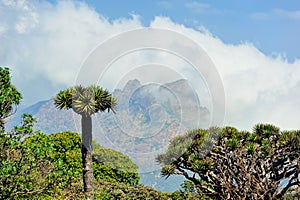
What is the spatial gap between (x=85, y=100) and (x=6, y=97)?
129 inches

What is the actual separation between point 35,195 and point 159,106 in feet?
13.6

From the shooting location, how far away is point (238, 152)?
45.3 feet

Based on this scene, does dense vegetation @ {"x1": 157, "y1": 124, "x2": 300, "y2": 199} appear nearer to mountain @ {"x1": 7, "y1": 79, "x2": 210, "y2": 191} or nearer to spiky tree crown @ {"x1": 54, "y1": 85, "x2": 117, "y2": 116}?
mountain @ {"x1": 7, "y1": 79, "x2": 210, "y2": 191}

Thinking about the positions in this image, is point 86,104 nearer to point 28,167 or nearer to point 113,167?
point 28,167

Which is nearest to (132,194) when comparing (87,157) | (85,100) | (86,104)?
(87,157)

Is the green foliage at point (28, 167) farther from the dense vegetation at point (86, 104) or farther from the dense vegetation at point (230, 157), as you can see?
the dense vegetation at point (230, 157)

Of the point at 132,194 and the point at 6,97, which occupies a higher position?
the point at 6,97

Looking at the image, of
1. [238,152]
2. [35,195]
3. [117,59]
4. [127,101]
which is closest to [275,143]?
[238,152]

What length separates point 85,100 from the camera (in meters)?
14.6

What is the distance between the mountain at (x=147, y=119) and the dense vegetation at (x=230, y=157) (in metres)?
1.29

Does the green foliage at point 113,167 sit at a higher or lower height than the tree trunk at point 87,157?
higher

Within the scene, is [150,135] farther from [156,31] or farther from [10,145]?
[10,145]

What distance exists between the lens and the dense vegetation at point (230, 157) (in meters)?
13.6

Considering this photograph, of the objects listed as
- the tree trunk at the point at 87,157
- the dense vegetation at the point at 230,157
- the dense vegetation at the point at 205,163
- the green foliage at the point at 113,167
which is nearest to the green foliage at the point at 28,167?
the dense vegetation at the point at 205,163
